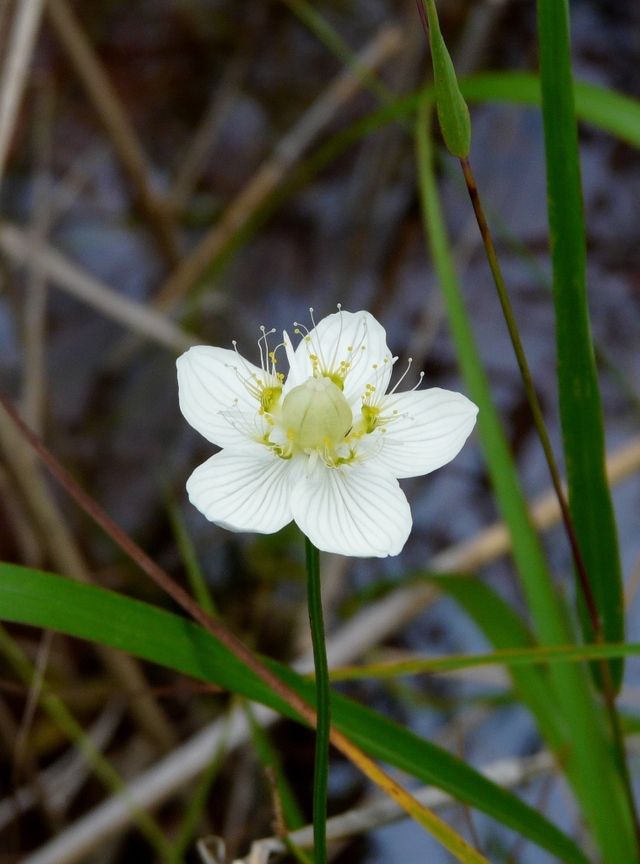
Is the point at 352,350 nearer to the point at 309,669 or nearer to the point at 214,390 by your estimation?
the point at 214,390

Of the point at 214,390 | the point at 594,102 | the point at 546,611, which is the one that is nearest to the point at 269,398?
the point at 214,390

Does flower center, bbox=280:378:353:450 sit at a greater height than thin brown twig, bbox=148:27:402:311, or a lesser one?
lesser

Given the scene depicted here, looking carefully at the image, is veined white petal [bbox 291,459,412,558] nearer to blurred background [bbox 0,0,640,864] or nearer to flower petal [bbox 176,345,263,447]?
flower petal [bbox 176,345,263,447]

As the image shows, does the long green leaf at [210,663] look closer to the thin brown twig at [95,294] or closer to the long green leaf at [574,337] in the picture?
the long green leaf at [574,337]

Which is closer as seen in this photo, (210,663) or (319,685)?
(319,685)

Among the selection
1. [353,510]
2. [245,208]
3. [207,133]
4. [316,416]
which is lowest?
[353,510]

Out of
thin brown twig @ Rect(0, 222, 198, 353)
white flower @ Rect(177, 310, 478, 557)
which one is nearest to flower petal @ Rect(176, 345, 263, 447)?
white flower @ Rect(177, 310, 478, 557)

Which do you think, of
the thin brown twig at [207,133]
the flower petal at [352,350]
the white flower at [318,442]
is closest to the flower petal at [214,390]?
the white flower at [318,442]
